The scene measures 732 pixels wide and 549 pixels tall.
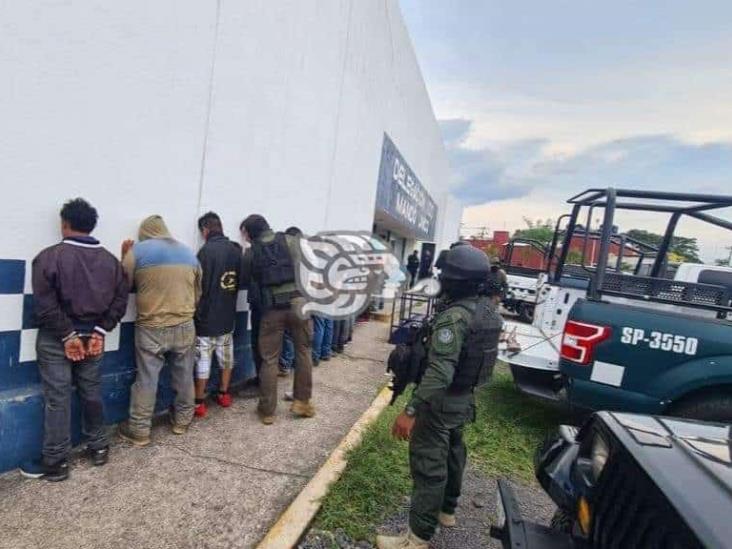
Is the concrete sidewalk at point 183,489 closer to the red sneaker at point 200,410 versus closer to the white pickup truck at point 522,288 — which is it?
the red sneaker at point 200,410

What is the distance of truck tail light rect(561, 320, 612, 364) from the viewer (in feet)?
10.8

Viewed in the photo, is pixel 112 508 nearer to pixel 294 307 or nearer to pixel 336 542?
pixel 336 542

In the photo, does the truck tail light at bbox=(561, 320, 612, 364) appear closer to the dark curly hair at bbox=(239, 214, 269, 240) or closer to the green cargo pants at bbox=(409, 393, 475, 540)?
the green cargo pants at bbox=(409, 393, 475, 540)

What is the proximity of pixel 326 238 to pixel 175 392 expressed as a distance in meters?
2.98

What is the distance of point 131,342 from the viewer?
10.4 feet

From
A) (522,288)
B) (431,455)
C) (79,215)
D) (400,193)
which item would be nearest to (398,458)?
(431,455)

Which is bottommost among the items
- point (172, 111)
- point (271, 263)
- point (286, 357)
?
point (286, 357)

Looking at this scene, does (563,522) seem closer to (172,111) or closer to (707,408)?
(707,408)

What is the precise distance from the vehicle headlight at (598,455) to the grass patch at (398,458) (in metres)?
1.34

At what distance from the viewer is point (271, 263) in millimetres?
3646

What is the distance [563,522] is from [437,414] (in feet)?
2.32

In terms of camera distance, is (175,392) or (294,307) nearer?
(175,392)

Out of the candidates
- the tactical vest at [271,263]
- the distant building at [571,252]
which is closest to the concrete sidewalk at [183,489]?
the tactical vest at [271,263]

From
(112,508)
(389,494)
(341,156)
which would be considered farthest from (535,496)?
(341,156)
